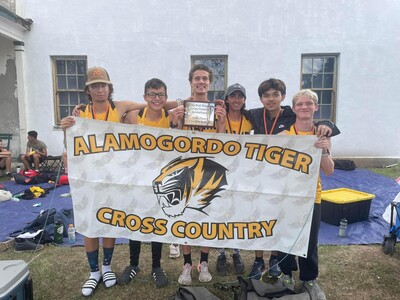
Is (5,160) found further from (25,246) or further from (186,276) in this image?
(186,276)

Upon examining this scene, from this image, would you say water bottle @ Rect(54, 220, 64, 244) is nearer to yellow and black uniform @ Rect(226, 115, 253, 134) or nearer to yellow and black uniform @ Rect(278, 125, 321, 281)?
yellow and black uniform @ Rect(226, 115, 253, 134)

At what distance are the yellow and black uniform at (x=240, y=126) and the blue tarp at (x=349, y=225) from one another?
1.98 m

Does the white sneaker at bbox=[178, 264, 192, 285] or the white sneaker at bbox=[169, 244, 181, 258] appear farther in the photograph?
the white sneaker at bbox=[169, 244, 181, 258]

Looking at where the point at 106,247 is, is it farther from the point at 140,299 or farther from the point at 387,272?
the point at 387,272

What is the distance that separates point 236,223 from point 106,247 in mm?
1261

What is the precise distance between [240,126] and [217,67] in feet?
19.6

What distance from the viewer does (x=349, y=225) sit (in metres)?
4.23

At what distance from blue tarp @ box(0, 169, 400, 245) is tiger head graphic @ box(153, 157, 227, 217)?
1.62m

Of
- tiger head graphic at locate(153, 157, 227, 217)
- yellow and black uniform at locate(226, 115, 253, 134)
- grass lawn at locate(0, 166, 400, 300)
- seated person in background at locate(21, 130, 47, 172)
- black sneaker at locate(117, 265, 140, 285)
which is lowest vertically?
grass lawn at locate(0, 166, 400, 300)

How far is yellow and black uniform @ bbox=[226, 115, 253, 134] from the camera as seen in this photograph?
273 cm

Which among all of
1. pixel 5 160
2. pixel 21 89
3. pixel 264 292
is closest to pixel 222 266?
pixel 264 292

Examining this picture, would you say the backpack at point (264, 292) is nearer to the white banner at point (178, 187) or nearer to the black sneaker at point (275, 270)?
the white banner at point (178, 187)

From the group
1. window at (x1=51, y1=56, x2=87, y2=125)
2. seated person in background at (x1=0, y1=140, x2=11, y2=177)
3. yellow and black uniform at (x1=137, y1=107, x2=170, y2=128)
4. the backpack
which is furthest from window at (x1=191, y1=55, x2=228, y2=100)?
the backpack

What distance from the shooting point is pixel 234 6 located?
7969 millimetres
